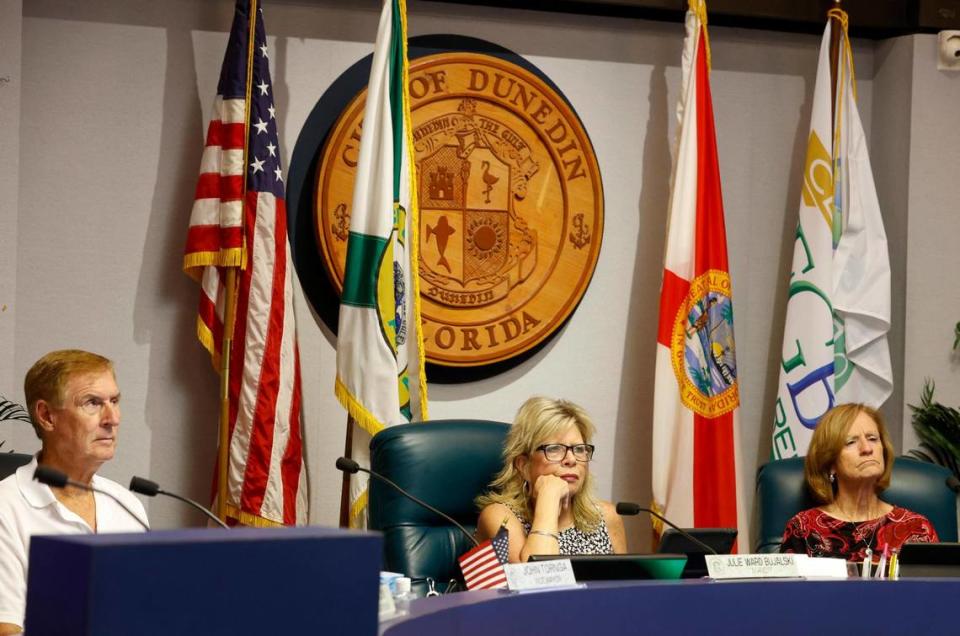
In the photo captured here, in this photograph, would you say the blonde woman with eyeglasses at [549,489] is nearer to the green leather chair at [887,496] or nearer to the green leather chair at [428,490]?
the green leather chair at [428,490]

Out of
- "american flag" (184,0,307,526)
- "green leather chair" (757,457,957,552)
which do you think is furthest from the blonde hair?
"american flag" (184,0,307,526)

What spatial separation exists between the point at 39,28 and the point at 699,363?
8.40 ft

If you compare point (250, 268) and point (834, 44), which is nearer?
point (250, 268)

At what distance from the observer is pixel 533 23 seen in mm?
4672

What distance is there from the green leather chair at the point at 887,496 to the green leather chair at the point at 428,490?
832 millimetres

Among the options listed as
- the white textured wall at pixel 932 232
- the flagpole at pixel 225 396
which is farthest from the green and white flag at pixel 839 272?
the flagpole at pixel 225 396

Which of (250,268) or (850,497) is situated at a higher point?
(250,268)

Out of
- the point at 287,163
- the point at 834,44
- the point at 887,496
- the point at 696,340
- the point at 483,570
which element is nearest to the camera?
the point at 483,570

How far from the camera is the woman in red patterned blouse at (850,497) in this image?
3.62 meters

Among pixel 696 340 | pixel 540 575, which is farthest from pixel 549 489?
pixel 696 340

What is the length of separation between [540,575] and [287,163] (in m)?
2.29

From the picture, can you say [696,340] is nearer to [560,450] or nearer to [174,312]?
[560,450]

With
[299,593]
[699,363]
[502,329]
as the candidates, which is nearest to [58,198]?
[502,329]

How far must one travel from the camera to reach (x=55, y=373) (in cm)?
268
